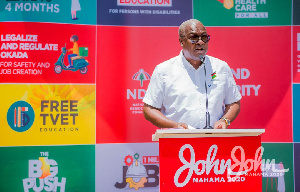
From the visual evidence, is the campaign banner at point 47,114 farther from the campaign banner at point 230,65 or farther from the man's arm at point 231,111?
the man's arm at point 231,111

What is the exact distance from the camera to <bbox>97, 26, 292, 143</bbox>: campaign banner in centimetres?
378

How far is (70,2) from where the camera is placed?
12.4 feet

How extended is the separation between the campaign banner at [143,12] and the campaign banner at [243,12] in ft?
0.51

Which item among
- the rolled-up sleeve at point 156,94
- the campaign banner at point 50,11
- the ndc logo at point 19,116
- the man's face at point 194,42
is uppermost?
the campaign banner at point 50,11

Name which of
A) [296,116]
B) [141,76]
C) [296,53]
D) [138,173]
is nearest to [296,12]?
[296,53]

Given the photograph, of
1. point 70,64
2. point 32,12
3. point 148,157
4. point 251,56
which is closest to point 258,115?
point 251,56

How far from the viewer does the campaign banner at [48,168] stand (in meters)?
3.63

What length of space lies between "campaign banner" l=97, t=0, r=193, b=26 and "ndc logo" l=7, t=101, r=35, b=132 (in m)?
1.06

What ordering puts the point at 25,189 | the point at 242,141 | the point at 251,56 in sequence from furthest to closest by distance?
the point at 251,56
the point at 25,189
the point at 242,141

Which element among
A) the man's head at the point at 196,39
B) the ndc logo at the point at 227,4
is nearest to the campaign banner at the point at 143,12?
the ndc logo at the point at 227,4

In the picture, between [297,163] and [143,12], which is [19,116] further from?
[297,163]

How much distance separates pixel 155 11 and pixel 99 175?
168cm

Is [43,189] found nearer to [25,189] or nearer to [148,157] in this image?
[25,189]

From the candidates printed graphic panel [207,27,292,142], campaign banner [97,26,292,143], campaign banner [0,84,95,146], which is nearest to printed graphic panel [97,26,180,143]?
campaign banner [97,26,292,143]
